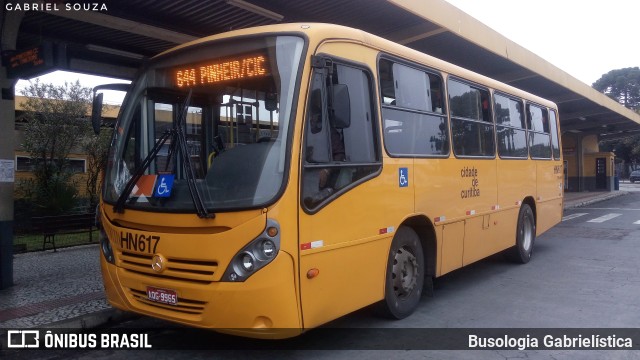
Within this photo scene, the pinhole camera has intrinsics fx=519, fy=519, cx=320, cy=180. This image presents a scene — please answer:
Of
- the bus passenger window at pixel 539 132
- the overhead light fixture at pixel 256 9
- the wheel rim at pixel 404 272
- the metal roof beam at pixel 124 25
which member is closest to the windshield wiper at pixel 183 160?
the wheel rim at pixel 404 272

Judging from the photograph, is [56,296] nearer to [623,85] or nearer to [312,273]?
[312,273]

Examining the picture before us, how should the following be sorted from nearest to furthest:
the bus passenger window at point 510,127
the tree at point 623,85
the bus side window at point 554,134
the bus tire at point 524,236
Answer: the bus passenger window at point 510,127
the bus tire at point 524,236
the bus side window at point 554,134
the tree at point 623,85

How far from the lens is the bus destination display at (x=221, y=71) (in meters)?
4.67

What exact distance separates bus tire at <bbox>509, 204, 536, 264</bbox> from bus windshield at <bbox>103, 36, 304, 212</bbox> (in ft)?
20.6

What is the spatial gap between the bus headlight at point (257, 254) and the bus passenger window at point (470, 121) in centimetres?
370

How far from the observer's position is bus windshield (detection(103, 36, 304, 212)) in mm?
4379

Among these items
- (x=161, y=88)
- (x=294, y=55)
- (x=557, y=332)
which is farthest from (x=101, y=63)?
(x=557, y=332)

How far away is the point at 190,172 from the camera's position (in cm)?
448

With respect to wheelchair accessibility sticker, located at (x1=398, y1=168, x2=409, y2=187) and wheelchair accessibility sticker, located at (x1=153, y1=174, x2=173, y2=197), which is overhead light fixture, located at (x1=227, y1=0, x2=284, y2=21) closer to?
wheelchair accessibility sticker, located at (x1=398, y1=168, x2=409, y2=187)

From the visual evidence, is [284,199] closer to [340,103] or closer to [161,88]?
[340,103]

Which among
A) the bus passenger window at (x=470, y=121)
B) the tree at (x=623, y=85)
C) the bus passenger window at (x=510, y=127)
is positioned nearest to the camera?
the bus passenger window at (x=470, y=121)

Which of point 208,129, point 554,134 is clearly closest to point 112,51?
point 208,129

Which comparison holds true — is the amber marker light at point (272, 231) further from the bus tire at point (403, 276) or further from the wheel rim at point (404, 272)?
the wheel rim at point (404, 272)

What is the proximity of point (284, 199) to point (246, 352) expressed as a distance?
172 cm
